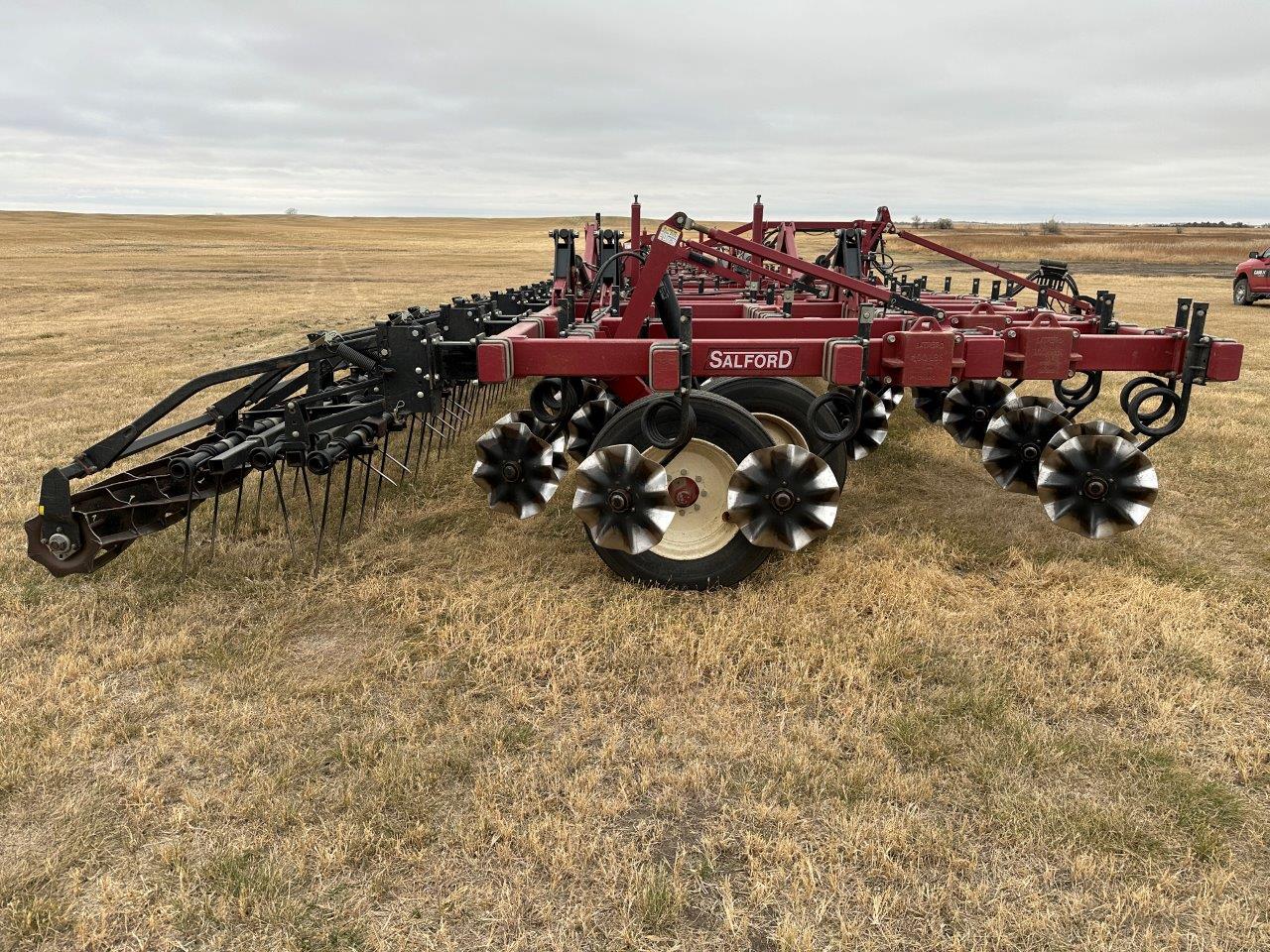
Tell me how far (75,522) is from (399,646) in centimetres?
167

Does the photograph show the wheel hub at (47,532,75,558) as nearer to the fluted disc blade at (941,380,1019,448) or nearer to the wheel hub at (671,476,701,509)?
the wheel hub at (671,476,701,509)

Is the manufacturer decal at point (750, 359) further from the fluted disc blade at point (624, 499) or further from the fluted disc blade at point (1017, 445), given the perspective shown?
the fluted disc blade at point (1017, 445)

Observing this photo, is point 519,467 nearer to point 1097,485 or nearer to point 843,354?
point 843,354

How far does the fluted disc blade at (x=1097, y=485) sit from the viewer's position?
12.5ft

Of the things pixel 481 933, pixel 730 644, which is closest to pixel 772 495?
pixel 730 644

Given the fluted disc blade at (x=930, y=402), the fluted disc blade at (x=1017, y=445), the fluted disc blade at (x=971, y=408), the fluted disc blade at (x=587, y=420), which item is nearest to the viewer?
the fluted disc blade at (x=1017, y=445)

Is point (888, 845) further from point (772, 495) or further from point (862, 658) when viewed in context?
point (772, 495)

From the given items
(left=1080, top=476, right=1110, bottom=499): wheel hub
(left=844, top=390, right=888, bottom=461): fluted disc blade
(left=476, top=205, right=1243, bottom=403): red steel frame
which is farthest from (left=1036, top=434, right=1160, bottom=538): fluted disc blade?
(left=844, top=390, right=888, bottom=461): fluted disc blade

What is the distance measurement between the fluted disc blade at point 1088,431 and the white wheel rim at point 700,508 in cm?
162

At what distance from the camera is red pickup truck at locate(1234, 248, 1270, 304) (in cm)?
1819

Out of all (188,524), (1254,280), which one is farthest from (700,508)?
(1254,280)

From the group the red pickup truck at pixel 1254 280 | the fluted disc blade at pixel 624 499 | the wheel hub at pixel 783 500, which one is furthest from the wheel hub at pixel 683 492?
the red pickup truck at pixel 1254 280

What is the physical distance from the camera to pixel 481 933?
6.60ft

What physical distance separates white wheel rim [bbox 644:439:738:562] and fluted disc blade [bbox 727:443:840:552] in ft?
0.75
